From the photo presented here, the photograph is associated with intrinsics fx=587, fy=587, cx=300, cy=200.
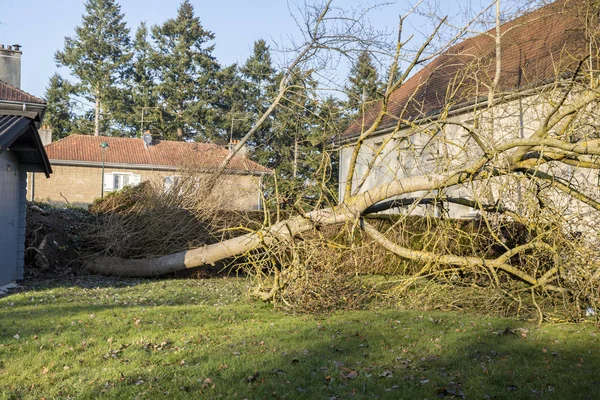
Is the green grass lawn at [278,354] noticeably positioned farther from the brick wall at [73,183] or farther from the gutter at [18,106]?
the brick wall at [73,183]

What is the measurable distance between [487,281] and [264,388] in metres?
5.95

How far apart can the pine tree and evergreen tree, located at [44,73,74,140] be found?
46.7 inches

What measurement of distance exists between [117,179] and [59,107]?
16782 millimetres

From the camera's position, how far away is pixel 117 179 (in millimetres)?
37156

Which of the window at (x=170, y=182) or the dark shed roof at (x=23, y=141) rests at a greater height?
the dark shed roof at (x=23, y=141)

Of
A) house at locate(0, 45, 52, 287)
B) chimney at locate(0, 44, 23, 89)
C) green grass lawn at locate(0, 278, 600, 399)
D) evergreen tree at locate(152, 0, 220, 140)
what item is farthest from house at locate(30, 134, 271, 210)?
green grass lawn at locate(0, 278, 600, 399)

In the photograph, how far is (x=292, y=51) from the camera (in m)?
16.6

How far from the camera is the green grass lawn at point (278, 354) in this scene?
522cm

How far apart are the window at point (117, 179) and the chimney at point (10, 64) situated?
46.9 ft

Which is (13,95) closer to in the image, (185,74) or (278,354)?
(278,354)

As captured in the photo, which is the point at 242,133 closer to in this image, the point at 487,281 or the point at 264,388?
the point at 487,281

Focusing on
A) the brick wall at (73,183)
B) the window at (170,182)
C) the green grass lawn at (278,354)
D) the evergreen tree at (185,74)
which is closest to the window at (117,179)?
the brick wall at (73,183)

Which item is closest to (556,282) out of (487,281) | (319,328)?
(487,281)

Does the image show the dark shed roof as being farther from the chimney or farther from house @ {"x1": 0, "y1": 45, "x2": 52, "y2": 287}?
the chimney
